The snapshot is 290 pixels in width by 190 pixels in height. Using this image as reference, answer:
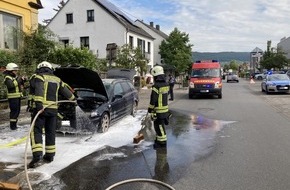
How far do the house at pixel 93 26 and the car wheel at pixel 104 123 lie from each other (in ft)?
95.1

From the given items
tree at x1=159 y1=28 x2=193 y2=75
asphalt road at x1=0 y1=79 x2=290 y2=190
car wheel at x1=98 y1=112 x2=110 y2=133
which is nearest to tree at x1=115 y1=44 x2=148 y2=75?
asphalt road at x1=0 y1=79 x2=290 y2=190

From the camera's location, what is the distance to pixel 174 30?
58.7 metres

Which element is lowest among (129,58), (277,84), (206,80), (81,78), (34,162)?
(34,162)

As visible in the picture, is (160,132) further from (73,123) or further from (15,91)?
(15,91)

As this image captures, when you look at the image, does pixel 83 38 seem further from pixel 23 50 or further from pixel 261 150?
pixel 261 150

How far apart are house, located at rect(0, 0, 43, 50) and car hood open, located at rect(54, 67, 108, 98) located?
7794 mm

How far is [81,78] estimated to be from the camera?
33.1 ft

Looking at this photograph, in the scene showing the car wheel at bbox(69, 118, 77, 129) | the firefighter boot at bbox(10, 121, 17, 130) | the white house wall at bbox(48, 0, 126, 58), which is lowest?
the firefighter boot at bbox(10, 121, 17, 130)

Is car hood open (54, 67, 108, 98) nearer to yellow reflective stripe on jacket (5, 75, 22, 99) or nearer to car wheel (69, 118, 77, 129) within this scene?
car wheel (69, 118, 77, 129)

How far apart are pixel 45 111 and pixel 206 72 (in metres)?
17.5

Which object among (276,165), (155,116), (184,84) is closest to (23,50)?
(155,116)

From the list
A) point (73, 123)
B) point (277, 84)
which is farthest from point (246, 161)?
point (277, 84)

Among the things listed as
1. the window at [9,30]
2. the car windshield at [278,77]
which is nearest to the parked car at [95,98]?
the window at [9,30]

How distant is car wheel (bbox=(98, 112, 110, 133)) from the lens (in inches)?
383
